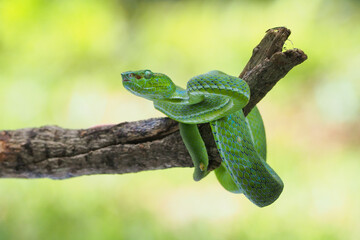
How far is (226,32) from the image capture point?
5844 millimetres

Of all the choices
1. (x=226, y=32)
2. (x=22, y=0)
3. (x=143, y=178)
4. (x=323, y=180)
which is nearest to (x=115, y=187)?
(x=143, y=178)

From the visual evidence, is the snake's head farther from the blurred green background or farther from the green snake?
the blurred green background

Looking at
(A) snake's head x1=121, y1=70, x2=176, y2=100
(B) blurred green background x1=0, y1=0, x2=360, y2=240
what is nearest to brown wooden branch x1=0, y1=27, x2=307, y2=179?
(A) snake's head x1=121, y1=70, x2=176, y2=100

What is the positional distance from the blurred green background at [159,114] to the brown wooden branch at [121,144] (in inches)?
83.1

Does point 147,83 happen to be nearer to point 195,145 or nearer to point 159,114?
point 195,145

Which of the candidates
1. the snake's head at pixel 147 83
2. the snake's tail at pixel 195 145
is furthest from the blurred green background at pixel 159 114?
the snake's head at pixel 147 83

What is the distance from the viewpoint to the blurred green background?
414cm

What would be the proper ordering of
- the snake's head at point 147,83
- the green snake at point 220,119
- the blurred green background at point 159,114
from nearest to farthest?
the green snake at point 220,119, the snake's head at point 147,83, the blurred green background at point 159,114

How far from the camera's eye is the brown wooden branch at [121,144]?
5.16ft

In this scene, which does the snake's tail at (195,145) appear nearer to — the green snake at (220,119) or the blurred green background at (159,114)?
the green snake at (220,119)

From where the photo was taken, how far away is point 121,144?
78.4 inches

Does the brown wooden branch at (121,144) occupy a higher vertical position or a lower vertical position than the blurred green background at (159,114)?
higher

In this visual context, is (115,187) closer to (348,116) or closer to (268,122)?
(268,122)

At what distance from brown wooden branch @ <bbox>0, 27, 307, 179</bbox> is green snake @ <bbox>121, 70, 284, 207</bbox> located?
10 cm
